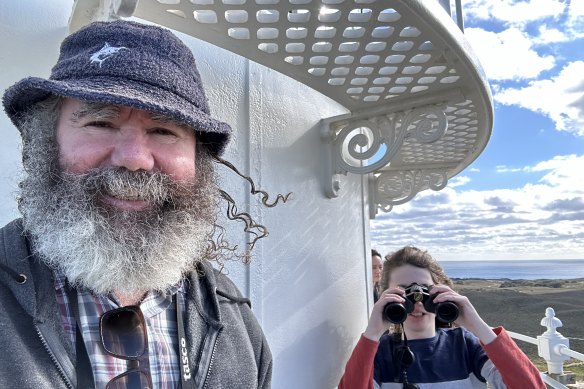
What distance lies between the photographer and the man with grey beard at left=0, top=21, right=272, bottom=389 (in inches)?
31.3

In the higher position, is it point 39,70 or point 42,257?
point 39,70

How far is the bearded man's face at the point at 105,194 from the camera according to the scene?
85 cm

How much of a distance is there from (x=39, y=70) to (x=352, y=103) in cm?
132

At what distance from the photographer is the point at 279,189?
1982 millimetres

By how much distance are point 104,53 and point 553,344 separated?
4.32 meters

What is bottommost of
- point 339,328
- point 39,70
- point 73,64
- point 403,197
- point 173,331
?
point 339,328

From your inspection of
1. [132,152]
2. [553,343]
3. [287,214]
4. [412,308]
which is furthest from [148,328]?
[553,343]

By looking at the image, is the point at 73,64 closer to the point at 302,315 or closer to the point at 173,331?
the point at 173,331

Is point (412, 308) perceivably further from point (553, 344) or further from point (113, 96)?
point (553, 344)

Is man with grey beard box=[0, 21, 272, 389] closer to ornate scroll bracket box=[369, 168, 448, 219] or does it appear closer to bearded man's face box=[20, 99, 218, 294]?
bearded man's face box=[20, 99, 218, 294]

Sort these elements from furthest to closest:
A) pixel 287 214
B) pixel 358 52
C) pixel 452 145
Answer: pixel 452 145 < pixel 287 214 < pixel 358 52

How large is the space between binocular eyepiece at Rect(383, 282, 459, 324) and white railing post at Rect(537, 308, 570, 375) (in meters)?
2.50

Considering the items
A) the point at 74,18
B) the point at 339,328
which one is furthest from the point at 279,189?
the point at 74,18

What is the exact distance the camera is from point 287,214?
201 cm
